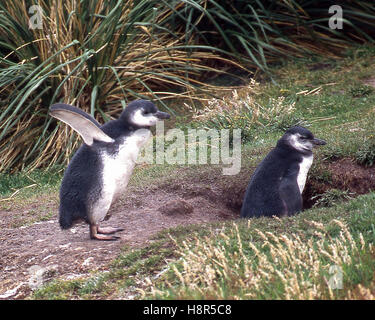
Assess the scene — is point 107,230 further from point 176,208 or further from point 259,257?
point 259,257

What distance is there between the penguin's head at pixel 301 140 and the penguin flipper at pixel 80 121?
5.57 feet

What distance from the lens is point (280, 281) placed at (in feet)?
11.8

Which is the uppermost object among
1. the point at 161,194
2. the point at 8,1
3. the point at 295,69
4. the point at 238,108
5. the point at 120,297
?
the point at 8,1

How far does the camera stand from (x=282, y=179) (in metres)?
5.57

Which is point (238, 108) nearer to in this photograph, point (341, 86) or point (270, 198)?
point (341, 86)

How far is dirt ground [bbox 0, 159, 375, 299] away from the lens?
471cm

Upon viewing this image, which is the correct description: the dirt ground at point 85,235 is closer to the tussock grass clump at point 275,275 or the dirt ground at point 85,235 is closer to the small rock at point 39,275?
the small rock at point 39,275

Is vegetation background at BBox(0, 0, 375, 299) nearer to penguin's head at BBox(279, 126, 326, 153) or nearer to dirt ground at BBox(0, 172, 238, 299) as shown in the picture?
dirt ground at BBox(0, 172, 238, 299)

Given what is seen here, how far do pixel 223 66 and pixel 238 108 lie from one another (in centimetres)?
243

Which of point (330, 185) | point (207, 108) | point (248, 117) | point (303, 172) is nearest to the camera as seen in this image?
point (303, 172)

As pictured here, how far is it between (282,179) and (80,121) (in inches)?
72.7

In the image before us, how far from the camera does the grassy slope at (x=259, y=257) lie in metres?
3.54

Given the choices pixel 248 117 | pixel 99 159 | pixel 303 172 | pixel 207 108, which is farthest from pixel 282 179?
pixel 207 108

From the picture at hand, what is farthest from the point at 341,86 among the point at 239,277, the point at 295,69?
the point at 239,277
